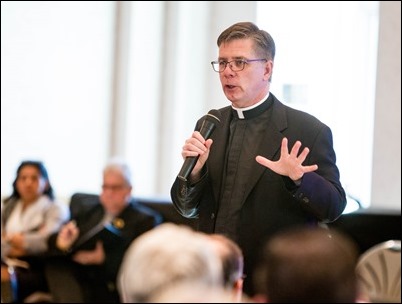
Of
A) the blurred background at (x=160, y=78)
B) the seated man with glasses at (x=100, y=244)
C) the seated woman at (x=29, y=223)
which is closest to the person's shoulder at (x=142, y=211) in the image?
the seated man with glasses at (x=100, y=244)

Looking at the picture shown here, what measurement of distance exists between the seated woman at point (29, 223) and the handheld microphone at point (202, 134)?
366 centimetres

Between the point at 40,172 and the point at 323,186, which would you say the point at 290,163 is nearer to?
the point at 323,186

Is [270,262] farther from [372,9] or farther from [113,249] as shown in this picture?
[372,9]

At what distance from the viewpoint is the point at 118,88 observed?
952 cm

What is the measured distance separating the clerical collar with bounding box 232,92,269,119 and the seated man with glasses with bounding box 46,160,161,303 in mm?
3189

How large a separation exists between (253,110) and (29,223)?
4.08 m

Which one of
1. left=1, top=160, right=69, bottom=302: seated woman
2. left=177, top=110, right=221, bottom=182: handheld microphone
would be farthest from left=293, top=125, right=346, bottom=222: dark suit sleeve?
left=1, top=160, right=69, bottom=302: seated woman

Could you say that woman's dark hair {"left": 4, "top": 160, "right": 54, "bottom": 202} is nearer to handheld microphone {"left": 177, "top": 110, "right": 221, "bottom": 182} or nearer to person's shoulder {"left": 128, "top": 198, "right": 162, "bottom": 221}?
person's shoulder {"left": 128, "top": 198, "right": 162, "bottom": 221}

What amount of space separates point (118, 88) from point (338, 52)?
214 centimetres

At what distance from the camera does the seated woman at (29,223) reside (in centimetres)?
714

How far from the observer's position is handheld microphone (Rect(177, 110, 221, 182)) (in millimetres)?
3430

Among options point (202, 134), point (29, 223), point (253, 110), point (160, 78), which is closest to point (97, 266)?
point (29, 223)

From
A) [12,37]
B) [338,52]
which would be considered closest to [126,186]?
[12,37]

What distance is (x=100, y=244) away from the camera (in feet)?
22.7
